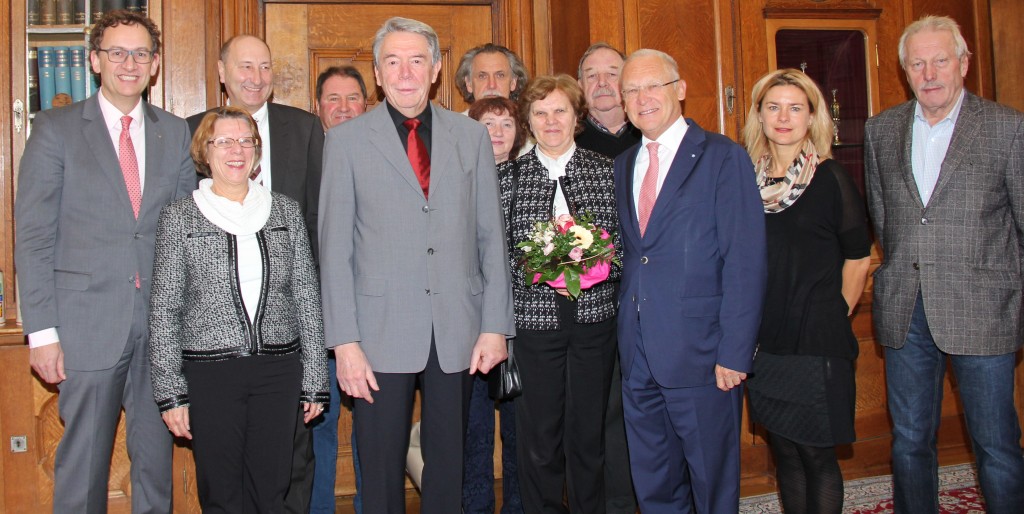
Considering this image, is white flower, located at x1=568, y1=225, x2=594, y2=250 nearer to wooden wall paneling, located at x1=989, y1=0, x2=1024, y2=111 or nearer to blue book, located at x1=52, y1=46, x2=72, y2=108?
blue book, located at x1=52, y1=46, x2=72, y2=108

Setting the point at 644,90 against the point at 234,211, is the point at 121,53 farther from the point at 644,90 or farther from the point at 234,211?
the point at 644,90

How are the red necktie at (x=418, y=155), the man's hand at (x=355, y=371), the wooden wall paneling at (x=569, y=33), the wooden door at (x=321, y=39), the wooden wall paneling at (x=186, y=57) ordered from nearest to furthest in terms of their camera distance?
the man's hand at (x=355, y=371)
the red necktie at (x=418, y=155)
the wooden wall paneling at (x=186, y=57)
the wooden wall paneling at (x=569, y=33)
the wooden door at (x=321, y=39)

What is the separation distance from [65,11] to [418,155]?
2334 mm

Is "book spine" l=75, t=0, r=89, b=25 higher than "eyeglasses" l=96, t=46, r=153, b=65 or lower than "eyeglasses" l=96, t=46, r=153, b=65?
higher

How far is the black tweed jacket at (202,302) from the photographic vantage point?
258 centimetres

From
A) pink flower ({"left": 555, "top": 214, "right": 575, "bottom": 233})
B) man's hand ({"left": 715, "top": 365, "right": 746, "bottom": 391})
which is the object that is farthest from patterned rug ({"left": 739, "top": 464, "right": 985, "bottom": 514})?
pink flower ({"left": 555, "top": 214, "right": 575, "bottom": 233})

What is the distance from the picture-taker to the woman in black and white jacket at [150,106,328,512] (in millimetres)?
2584

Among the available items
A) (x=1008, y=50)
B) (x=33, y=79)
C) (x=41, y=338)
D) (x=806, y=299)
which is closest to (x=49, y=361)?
(x=41, y=338)

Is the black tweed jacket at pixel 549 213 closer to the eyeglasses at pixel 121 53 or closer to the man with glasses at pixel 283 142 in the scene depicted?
Answer: the man with glasses at pixel 283 142

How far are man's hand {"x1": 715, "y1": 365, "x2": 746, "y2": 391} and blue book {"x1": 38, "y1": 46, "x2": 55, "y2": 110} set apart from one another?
11.0 feet

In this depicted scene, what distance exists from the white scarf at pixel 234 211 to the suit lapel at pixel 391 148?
51cm

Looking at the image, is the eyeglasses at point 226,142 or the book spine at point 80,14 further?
the book spine at point 80,14

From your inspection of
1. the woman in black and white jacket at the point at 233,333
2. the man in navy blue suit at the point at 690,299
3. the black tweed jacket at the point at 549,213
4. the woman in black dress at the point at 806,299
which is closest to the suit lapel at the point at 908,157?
the woman in black dress at the point at 806,299

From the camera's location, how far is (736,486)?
271 centimetres
